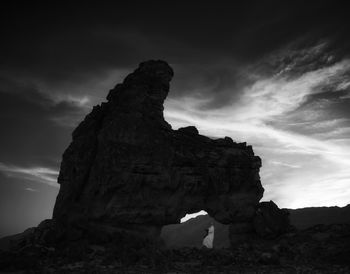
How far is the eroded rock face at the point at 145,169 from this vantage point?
34.1m

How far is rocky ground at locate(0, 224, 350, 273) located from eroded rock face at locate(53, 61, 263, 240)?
6107 mm

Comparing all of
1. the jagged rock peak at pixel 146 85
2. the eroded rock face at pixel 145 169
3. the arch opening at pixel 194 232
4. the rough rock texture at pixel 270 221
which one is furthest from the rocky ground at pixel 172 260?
the arch opening at pixel 194 232

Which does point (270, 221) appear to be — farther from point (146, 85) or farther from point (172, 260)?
point (146, 85)

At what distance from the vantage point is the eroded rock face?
112 feet

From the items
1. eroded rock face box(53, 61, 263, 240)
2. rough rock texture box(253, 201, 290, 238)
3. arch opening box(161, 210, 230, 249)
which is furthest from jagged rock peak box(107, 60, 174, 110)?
arch opening box(161, 210, 230, 249)

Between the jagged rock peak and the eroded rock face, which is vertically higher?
the jagged rock peak

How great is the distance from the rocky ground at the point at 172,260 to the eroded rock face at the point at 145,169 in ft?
20.0

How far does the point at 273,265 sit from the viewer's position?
21.9 meters

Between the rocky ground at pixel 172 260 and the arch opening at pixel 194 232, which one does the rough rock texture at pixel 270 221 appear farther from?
the arch opening at pixel 194 232

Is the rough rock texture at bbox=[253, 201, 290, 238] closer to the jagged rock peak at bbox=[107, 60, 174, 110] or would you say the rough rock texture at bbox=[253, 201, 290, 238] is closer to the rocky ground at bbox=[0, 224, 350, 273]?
the rocky ground at bbox=[0, 224, 350, 273]

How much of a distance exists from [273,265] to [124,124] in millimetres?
22977

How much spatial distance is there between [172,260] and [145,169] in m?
14.3

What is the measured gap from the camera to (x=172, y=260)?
23.1m

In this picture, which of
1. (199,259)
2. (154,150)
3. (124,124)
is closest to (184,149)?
(154,150)
